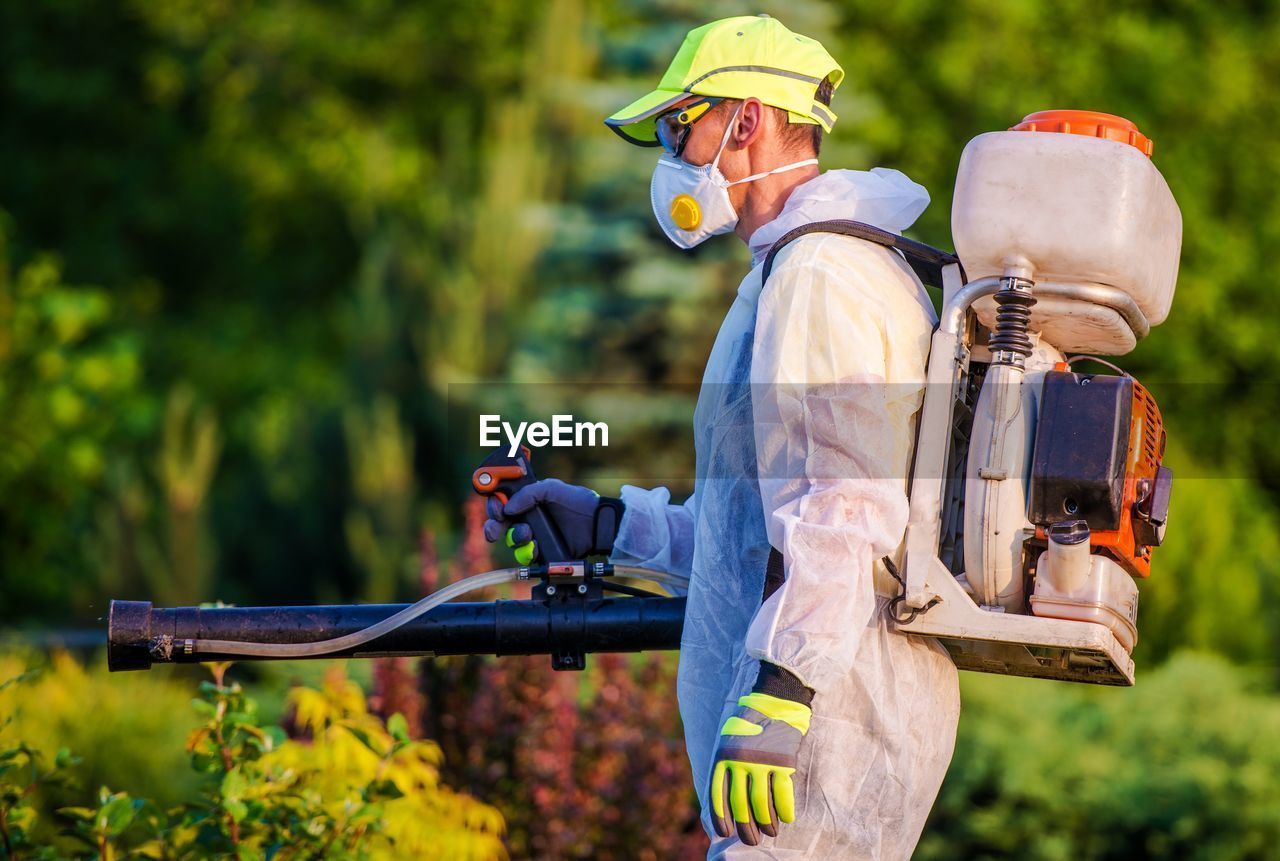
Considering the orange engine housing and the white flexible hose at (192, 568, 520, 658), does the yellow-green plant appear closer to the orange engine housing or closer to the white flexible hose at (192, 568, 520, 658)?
the white flexible hose at (192, 568, 520, 658)

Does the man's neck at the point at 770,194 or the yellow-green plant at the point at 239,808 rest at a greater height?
the man's neck at the point at 770,194

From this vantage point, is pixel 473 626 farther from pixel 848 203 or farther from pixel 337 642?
pixel 848 203

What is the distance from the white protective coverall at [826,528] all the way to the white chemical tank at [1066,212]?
0.22m

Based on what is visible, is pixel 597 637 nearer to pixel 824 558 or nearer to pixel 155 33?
pixel 824 558

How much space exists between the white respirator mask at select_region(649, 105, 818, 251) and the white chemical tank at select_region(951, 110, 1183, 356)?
0.50 metres

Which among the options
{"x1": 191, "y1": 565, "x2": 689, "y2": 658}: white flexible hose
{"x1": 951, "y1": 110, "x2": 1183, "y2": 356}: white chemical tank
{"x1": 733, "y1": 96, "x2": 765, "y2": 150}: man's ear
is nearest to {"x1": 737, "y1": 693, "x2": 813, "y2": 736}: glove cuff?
{"x1": 191, "y1": 565, "x2": 689, "y2": 658}: white flexible hose

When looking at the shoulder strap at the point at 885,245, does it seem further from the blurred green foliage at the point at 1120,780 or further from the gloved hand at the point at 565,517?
the blurred green foliage at the point at 1120,780

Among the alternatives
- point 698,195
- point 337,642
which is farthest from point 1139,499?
point 337,642

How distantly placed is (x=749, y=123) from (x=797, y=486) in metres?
0.78

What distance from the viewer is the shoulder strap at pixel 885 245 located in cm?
330

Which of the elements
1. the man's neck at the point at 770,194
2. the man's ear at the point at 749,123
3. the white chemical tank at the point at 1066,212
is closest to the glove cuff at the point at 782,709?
the white chemical tank at the point at 1066,212

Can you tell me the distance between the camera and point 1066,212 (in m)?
3.12

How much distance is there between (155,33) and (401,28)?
2920mm

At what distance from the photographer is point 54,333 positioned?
12945mm
